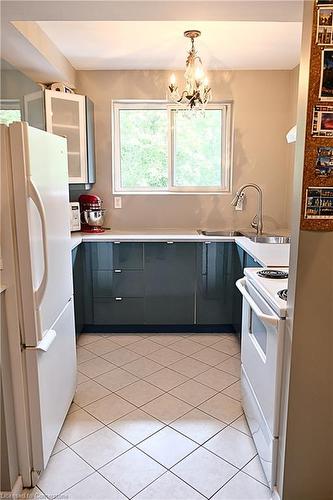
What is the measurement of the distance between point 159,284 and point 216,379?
1.00m

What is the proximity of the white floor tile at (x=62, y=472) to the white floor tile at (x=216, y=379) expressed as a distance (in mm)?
996

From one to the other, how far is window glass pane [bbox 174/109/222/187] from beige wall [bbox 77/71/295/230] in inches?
7.0

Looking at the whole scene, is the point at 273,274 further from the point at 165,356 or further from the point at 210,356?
the point at 165,356

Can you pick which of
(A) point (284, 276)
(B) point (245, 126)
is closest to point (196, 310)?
(A) point (284, 276)

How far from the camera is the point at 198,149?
3.78 m

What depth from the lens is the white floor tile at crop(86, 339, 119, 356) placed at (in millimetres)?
3072

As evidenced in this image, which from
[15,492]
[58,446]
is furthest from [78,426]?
[15,492]

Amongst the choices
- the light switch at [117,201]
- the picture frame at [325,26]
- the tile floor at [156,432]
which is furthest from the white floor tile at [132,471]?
the light switch at [117,201]

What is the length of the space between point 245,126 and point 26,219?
8.89 ft

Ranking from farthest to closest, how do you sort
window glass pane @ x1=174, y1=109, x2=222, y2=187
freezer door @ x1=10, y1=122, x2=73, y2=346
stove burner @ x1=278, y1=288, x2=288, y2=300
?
1. window glass pane @ x1=174, y1=109, x2=222, y2=187
2. stove burner @ x1=278, y1=288, x2=288, y2=300
3. freezer door @ x1=10, y1=122, x2=73, y2=346

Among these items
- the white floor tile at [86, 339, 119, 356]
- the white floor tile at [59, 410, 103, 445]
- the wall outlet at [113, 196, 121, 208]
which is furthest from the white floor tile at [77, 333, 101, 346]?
the wall outlet at [113, 196, 121, 208]

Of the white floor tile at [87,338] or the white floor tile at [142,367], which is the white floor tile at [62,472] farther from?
the white floor tile at [87,338]

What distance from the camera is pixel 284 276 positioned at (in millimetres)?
1951

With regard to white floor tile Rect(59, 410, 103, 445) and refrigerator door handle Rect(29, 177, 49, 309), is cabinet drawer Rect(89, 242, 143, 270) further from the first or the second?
refrigerator door handle Rect(29, 177, 49, 309)
